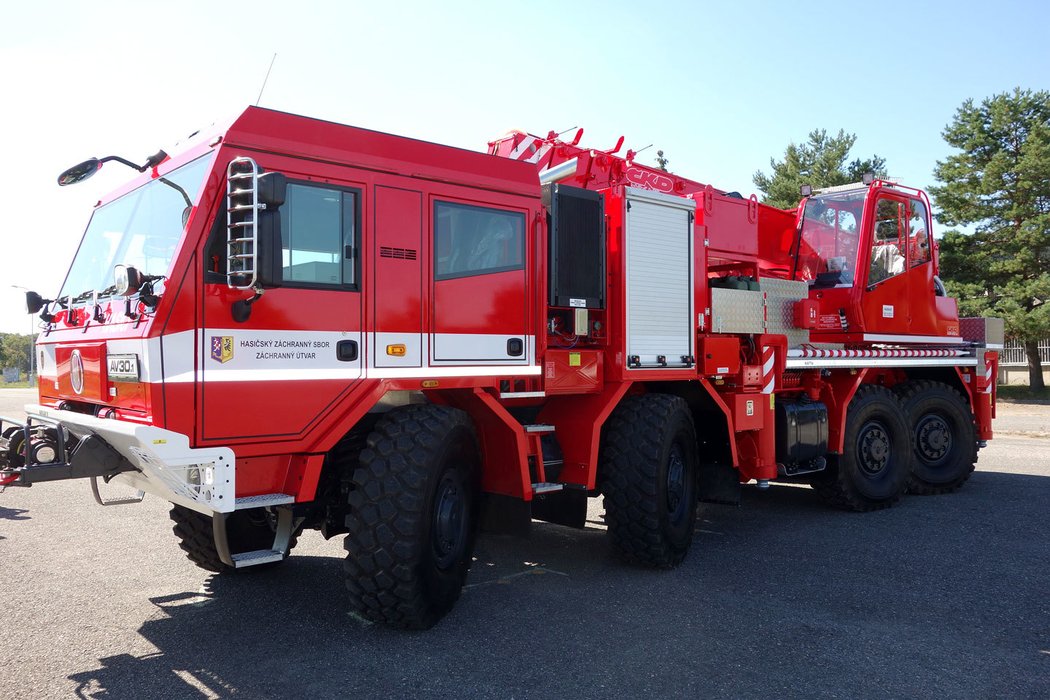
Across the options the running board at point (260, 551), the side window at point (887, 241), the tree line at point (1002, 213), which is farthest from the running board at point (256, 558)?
the tree line at point (1002, 213)

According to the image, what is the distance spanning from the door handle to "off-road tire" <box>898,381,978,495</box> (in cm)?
723

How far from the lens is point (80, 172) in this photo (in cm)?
450

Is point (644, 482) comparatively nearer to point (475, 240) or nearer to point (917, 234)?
point (475, 240)

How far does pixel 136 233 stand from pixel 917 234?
26.9ft

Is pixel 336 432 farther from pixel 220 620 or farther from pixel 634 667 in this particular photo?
pixel 634 667

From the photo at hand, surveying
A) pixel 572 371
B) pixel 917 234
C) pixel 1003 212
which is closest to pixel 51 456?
pixel 572 371

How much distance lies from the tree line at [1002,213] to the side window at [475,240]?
796 inches

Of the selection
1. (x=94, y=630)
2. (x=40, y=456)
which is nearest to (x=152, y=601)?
(x=94, y=630)

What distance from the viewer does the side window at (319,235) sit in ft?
13.9

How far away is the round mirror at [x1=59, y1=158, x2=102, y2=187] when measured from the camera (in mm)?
4477

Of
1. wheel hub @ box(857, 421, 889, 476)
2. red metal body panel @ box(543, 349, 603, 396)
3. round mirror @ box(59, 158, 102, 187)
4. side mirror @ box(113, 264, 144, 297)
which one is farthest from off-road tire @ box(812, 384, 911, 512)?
round mirror @ box(59, 158, 102, 187)

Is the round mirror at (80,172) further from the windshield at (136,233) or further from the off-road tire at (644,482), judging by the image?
the off-road tire at (644,482)

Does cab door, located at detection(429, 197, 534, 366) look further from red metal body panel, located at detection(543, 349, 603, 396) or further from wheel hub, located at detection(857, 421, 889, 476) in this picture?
wheel hub, located at detection(857, 421, 889, 476)

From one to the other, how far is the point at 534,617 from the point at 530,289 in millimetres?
2153
